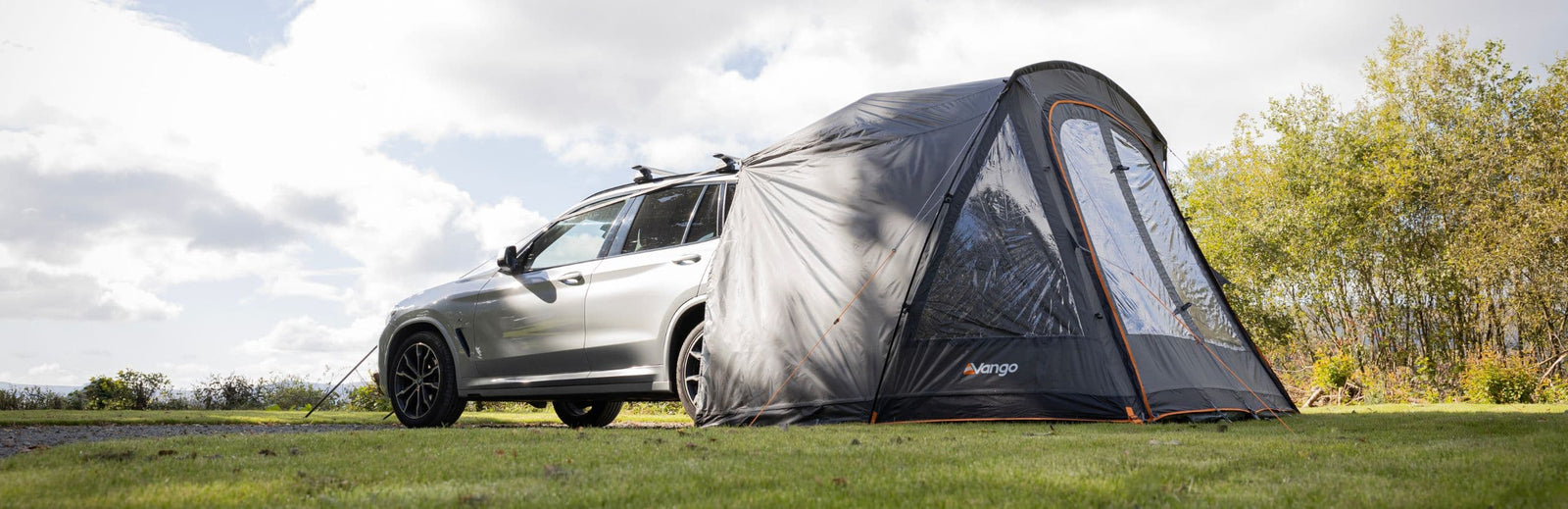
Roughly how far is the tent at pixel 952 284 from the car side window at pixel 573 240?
1.02 m

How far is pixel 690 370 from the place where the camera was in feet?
20.0

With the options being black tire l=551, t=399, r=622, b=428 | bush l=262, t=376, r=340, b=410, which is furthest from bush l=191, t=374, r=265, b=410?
black tire l=551, t=399, r=622, b=428

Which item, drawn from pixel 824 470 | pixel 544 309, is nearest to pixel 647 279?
pixel 544 309

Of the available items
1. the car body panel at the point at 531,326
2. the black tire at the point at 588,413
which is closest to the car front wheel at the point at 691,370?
the car body panel at the point at 531,326

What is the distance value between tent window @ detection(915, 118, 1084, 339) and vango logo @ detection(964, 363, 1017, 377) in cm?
16

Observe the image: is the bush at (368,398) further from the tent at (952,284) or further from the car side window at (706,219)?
the tent at (952,284)

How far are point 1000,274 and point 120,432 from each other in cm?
611

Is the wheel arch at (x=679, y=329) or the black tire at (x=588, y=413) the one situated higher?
the wheel arch at (x=679, y=329)

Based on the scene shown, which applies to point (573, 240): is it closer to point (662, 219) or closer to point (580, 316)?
point (580, 316)

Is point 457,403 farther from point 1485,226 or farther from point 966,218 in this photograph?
point 1485,226

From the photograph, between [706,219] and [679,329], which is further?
[706,219]

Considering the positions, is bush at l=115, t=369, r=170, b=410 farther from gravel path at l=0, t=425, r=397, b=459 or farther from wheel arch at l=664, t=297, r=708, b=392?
wheel arch at l=664, t=297, r=708, b=392

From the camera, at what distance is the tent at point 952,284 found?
5.27 m

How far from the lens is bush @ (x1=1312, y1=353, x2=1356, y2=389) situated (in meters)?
14.4
